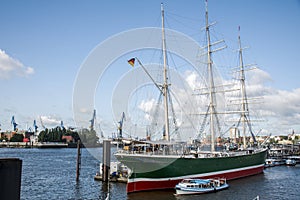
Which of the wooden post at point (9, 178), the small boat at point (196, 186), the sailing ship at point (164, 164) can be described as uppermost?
the wooden post at point (9, 178)

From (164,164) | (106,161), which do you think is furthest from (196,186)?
(106,161)

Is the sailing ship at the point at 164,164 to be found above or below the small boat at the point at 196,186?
above

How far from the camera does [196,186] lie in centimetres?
3341

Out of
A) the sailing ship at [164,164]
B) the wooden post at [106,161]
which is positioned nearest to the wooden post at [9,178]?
the sailing ship at [164,164]

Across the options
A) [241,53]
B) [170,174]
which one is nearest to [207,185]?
[170,174]

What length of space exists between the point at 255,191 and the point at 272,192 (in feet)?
7.04

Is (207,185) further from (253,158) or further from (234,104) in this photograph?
(234,104)

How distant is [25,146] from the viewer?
18425 centimetres

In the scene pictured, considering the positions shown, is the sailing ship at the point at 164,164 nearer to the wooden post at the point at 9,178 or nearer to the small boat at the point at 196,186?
the small boat at the point at 196,186

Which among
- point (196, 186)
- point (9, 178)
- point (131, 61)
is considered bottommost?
point (196, 186)

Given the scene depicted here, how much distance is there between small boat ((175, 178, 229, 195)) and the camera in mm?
32438

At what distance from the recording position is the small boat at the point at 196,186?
3244 cm

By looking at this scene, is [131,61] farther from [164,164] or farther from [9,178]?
[9,178]

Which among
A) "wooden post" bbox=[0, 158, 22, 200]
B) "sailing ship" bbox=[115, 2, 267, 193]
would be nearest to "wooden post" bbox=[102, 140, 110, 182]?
"sailing ship" bbox=[115, 2, 267, 193]
